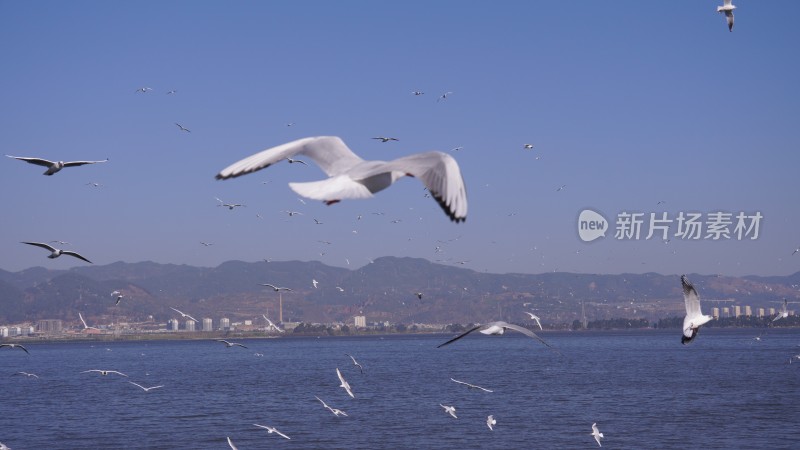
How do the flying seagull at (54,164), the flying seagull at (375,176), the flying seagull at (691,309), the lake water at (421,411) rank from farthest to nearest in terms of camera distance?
1. the lake water at (421,411)
2. the flying seagull at (691,309)
3. the flying seagull at (54,164)
4. the flying seagull at (375,176)

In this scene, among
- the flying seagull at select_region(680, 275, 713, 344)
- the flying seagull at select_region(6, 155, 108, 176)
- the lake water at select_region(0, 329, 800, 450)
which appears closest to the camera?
the flying seagull at select_region(6, 155, 108, 176)

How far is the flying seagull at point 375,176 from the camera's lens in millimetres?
6516

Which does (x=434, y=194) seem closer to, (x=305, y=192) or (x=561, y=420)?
(x=305, y=192)

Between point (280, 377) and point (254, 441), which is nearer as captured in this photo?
point (254, 441)

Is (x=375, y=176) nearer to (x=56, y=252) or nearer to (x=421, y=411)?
(x=56, y=252)

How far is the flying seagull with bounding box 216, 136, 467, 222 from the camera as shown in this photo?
6516 millimetres

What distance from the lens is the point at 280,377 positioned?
10450cm

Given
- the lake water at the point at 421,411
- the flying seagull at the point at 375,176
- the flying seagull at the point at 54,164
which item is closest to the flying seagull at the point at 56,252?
the flying seagull at the point at 54,164

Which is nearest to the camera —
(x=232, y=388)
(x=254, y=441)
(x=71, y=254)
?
(x=71, y=254)

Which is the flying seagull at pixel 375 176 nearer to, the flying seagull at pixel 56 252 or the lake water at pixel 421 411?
the flying seagull at pixel 56 252

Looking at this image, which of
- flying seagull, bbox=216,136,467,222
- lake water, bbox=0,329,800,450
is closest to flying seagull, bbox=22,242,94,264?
flying seagull, bbox=216,136,467,222

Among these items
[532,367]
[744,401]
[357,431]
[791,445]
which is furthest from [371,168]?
[532,367]

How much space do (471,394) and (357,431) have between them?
25.1 meters

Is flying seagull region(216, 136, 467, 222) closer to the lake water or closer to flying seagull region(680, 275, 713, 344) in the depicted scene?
flying seagull region(680, 275, 713, 344)
